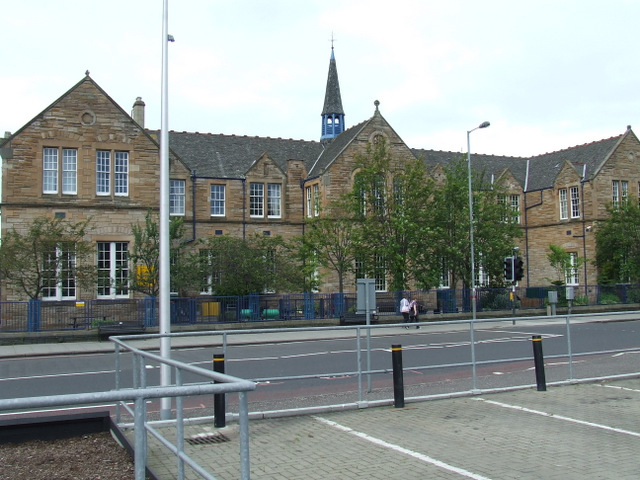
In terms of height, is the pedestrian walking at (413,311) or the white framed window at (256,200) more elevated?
the white framed window at (256,200)

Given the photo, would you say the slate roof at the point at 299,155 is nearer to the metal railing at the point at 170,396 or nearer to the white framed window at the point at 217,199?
the white framed window at the point at 217,199

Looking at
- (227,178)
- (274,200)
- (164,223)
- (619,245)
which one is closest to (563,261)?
(619,245)

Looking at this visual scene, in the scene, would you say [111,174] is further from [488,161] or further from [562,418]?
[488,161]

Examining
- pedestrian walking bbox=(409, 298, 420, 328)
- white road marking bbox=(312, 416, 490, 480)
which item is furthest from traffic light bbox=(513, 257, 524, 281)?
white road marking bbox=(312, 416, 490, 480)

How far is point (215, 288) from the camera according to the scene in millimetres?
30406

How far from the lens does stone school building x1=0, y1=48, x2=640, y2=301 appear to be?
104 ft

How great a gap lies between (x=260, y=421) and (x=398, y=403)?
2299 millimetres

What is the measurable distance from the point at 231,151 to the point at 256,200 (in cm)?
420

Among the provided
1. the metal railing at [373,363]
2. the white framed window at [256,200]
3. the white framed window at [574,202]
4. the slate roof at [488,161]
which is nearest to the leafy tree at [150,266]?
the white framed window at [256,200]

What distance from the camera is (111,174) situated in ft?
109

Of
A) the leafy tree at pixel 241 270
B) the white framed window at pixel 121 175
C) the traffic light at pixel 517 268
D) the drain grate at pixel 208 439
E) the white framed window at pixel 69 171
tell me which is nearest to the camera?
the drain grate at pixel 208 439

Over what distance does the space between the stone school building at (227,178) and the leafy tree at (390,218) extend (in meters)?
3.23

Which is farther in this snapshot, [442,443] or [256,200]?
[256,200]

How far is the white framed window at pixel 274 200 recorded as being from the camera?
40.3m
